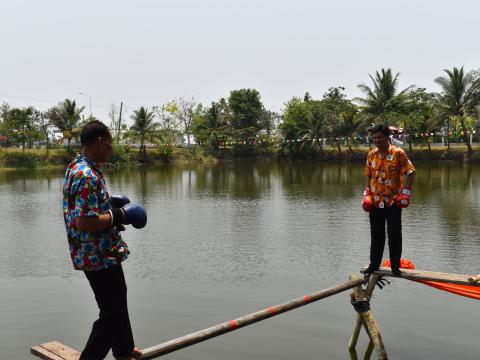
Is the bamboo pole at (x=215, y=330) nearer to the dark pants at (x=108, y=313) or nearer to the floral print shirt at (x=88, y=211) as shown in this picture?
the dark pants at (x=108, y=313)

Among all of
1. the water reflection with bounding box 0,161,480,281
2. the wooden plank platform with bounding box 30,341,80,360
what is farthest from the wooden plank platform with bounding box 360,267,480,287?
the water reflection with bounding box 0,161,480,281

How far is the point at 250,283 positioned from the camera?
966 centimetres

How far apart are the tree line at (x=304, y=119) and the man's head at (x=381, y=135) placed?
140 ft

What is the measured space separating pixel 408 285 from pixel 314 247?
3.53 m

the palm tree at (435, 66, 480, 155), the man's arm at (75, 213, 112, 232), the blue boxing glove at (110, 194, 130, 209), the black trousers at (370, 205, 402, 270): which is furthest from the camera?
the palm tree at (435, 66, 480, 155)

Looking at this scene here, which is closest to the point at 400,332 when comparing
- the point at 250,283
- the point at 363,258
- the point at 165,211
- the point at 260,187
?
the point at 250,283

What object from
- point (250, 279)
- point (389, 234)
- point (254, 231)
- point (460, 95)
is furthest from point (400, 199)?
point (460, 95)

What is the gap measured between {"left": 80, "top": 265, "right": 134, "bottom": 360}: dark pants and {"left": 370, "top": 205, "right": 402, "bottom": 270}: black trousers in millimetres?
3143

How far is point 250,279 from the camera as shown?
994 centimetres

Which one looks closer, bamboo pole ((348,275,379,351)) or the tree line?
bamboo pole ((348,275,379,351))

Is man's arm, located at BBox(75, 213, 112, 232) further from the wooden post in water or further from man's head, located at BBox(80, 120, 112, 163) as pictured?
the wooden post in water

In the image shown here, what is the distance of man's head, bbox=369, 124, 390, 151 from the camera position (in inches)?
236

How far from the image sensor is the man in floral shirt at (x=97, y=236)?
12.4 feet

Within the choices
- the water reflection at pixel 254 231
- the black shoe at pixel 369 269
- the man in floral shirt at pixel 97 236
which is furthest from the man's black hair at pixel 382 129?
the water reflection at pixel 254 231
